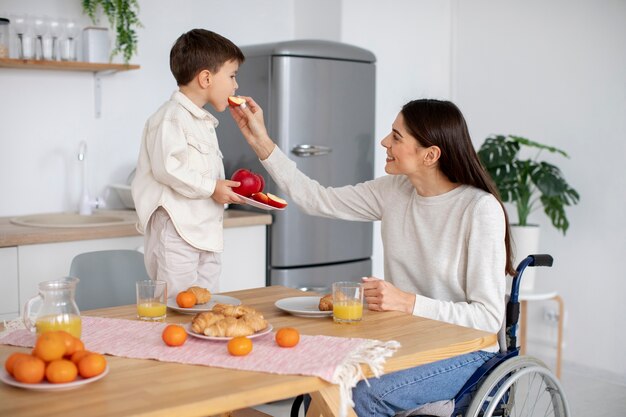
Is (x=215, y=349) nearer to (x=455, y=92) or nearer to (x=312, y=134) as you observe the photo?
(x=312, y=134)

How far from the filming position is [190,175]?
239 centimetres

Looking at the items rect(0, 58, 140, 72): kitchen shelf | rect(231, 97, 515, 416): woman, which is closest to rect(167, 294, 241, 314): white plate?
rect(231, 97, 515, 416): woman

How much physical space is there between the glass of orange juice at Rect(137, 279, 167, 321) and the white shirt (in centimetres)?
51

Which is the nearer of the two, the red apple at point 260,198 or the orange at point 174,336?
the orange at point 174,336

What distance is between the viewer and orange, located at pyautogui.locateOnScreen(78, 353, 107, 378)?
1444mm

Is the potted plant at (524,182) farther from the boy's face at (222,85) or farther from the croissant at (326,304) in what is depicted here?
the croissant at (326,304)

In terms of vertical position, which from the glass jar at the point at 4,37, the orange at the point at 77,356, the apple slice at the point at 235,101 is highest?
the glass jar at the point at 4,37

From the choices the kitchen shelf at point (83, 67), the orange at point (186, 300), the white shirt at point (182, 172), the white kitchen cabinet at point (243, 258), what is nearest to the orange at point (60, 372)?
the orange at point (186, 300)

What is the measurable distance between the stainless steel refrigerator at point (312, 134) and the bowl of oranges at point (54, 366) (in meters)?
2.26

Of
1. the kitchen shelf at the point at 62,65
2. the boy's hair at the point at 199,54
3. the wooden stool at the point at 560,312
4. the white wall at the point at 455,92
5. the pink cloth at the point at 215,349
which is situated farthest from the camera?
the wooden stool at the point at 560,312

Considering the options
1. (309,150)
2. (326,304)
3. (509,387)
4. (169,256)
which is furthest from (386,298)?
(309,150)

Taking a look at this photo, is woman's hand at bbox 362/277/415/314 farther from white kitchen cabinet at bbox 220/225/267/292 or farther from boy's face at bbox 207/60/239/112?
white kitchen cabinet at bbox 220/225/267/292

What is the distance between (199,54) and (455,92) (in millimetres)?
2589

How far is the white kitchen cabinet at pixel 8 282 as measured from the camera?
2959mm
